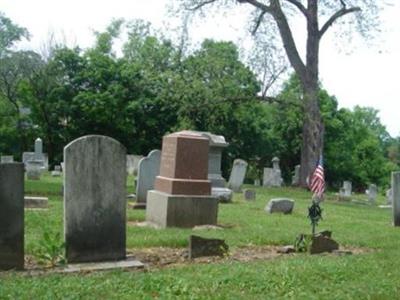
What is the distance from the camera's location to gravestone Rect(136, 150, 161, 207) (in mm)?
15445

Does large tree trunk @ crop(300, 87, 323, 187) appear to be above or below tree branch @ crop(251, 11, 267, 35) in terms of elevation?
below

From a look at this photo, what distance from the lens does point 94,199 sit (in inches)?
309

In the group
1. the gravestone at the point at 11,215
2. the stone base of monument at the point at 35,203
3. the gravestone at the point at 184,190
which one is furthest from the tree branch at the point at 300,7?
the gravestone at the point at 11,215

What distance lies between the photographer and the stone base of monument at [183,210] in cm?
1163

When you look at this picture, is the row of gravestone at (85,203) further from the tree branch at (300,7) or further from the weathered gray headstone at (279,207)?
the tree branch at (300,7)

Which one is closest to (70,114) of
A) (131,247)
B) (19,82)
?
(19,82)

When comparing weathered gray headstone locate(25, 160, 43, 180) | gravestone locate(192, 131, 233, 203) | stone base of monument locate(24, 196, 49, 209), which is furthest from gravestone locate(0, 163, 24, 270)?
weathered gray headstone locate(25, 160, 43, 180)

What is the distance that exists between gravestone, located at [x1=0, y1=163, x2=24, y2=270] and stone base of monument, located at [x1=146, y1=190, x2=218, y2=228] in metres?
4.56

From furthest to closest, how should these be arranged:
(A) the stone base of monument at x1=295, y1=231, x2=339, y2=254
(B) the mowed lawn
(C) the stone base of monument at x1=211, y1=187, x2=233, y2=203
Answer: (C) the stone base of monument at x1=211, y1=187, x2=233, y2=203, (A) the stone base of monument at x1=295, y1=231, x2=339, y2=254, (B) the mowed lawn

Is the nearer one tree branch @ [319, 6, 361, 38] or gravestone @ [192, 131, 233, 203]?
gravestone @ [192, 131, 233, 203]

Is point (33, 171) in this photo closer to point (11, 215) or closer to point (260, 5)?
point (260, 5)

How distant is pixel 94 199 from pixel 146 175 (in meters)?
7.70

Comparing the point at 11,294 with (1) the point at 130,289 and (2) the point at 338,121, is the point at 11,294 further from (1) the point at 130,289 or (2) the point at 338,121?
(2) the point at 338,121

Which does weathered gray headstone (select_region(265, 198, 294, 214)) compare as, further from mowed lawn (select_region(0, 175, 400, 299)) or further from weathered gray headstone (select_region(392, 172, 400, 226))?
mowed lawn (select_region(0, 175, 400, 299))
